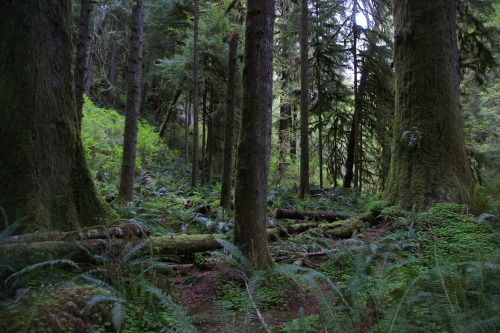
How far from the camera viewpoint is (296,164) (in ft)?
60.0

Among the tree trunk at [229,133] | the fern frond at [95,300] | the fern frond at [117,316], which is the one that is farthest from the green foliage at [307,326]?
the tree trunk at [229,133]

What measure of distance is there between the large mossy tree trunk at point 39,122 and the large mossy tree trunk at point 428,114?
553 centimetres

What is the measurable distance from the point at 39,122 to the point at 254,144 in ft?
9.05

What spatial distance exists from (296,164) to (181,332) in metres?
16.5

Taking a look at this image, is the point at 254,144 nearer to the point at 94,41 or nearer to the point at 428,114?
the point at 428,114

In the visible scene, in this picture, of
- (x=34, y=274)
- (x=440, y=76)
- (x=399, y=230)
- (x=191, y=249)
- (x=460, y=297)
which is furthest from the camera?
(x=440, y=76)

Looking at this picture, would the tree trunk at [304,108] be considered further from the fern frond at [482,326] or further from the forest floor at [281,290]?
the fern frond at [482,326]

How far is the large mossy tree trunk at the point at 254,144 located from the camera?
3830 mm

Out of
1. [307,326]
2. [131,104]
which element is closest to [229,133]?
[131,104]

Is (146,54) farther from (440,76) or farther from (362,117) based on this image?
(440,76)

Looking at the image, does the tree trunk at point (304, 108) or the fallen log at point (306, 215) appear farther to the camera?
the tree trunk at point (304, 108)

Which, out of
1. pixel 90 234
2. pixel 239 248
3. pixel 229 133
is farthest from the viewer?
pixel 229 133

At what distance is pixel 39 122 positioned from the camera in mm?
3818

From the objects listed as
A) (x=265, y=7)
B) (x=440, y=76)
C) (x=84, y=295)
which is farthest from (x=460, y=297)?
(x=440, y=76)
